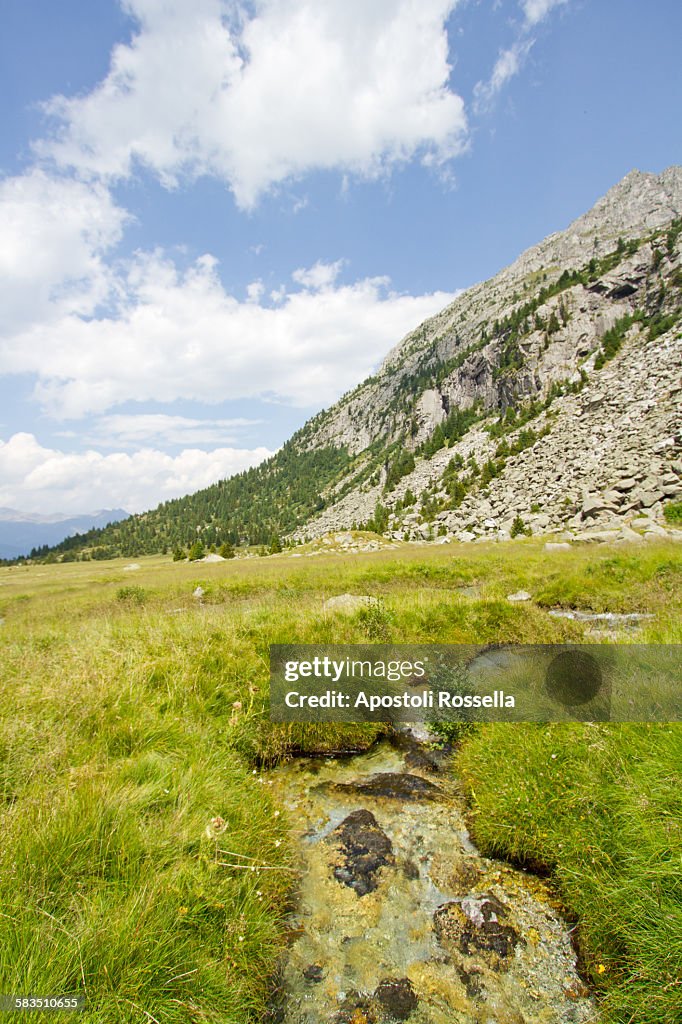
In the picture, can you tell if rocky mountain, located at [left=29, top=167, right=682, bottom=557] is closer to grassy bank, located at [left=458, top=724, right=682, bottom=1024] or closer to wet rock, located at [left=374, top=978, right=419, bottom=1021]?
grassy bank, located at [left=458, top=724, right=682, bottom=1024]

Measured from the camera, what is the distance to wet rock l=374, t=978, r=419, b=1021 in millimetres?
3410

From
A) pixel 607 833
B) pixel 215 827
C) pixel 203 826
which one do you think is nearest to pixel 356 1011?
pixel 215 827

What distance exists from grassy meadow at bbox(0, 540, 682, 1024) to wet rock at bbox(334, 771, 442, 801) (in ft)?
1.93

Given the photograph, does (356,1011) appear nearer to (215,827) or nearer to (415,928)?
(415,928)

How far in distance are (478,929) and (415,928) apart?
1.98 feet

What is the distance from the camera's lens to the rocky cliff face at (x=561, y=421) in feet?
135

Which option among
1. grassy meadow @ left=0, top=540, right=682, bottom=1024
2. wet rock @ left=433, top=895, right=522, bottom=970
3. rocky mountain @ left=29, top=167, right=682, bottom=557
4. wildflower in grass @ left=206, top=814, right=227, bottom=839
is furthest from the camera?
rocky mountain @ left=29, top=167, right=682, bottom=557

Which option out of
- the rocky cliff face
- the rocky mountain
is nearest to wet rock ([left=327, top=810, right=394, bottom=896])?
the rocky mountain

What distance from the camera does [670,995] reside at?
2855mm

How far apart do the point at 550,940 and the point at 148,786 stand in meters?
4.14

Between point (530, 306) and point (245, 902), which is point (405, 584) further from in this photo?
point (530, 306)

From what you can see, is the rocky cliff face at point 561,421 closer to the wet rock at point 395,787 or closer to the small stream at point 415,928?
the wet rock at point 395,787

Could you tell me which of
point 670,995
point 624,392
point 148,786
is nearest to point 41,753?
point 148,786

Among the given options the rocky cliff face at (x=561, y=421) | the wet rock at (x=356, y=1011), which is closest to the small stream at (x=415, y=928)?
the wet rock at (x=356, y=1011)
